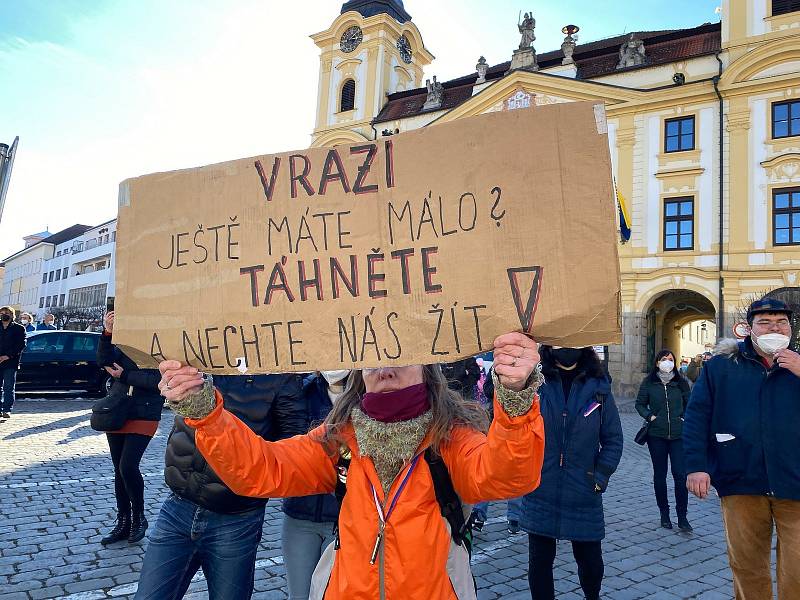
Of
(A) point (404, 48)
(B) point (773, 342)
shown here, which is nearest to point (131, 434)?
(B) point (773, 342)

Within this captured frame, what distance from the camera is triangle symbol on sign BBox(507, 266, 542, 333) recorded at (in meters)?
1.66

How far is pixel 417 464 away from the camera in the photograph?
6.42 ft

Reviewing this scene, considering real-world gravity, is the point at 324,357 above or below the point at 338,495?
above

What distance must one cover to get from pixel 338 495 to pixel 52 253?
85.2 metres

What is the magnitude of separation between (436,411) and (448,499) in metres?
0.32

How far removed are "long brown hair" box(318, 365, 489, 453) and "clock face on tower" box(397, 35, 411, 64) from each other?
33.3 meters

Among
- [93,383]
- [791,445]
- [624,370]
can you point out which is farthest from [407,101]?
[791,445]

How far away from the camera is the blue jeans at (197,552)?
2535 mm

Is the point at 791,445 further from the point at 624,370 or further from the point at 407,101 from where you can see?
the point at 407,101

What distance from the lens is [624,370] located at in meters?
21.2

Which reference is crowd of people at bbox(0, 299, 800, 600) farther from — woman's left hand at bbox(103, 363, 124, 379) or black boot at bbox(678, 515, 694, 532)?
black boot at bbox(678, 515, 694, 532)

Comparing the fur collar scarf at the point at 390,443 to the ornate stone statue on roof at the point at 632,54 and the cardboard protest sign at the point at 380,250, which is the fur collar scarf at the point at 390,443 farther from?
the ornate stone statue on roof at the point at 632,54

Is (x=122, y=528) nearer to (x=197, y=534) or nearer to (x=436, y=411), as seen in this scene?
(x=197, y=534)

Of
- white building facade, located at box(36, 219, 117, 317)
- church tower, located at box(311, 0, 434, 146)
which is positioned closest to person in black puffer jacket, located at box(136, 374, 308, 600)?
church tower, located at box(311, 0, 434, 146)
